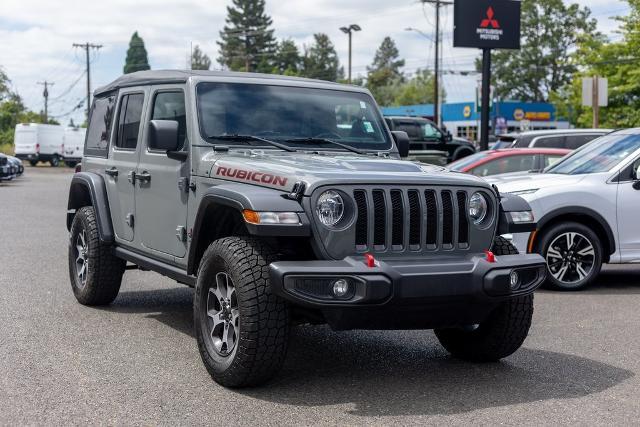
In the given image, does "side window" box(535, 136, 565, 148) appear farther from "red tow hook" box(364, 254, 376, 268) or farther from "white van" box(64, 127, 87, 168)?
"white van" box(64, 127, 87, 168)

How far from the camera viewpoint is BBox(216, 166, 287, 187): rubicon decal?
543cm

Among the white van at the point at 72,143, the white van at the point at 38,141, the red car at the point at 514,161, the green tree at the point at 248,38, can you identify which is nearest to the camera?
the red car at the point at 514,161

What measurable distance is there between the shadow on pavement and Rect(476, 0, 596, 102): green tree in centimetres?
8959

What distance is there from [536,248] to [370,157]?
3.62 meters

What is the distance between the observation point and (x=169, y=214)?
21.9ft

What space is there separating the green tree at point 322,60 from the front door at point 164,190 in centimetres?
11611

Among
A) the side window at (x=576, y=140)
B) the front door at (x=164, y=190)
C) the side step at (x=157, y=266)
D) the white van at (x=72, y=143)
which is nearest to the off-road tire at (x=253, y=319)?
the side step at (x=157, y=266)

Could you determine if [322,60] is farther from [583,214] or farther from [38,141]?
[583,214]

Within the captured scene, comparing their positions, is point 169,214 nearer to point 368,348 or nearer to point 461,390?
point 368,348

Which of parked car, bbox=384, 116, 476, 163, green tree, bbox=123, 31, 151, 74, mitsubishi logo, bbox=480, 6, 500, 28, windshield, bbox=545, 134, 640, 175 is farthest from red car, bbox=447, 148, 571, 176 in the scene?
green tree, bbox=123, 31, 151, 74

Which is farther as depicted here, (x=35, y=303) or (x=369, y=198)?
(x=35, y=303)

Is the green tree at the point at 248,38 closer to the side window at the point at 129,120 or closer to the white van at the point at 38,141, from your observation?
the white van at the point at 38,141

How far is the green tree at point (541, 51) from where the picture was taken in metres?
93.9

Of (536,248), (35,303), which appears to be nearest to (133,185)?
(35,303)
